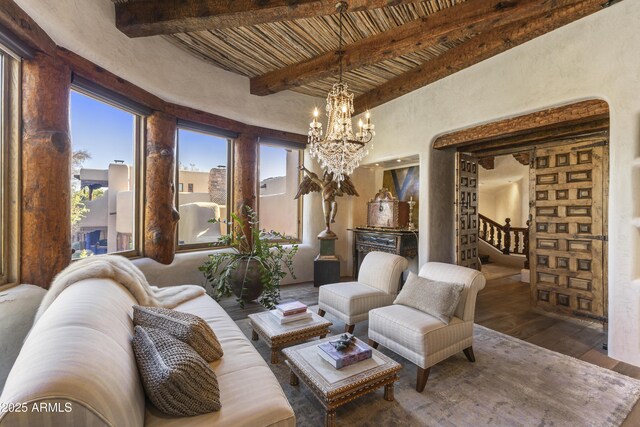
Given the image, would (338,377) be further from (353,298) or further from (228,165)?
(228,165)

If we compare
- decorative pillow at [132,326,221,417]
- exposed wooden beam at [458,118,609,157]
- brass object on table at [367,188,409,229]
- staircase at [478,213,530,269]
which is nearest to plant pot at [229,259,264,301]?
brass object on table at [367,188,409,229]

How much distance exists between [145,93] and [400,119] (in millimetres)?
3543

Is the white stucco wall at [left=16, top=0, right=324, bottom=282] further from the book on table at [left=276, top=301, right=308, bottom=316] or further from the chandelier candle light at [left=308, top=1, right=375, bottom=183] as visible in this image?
the book on table at [left=276, top=301, right=308, bottom=316]

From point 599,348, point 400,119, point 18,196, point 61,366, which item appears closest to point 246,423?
point 61,366

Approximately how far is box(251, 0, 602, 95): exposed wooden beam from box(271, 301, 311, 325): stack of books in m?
2.87

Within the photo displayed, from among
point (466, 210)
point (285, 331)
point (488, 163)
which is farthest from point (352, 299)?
point (488, 163)

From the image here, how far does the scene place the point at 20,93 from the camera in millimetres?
2307

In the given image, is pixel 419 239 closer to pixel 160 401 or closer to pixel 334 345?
pixel 334 345

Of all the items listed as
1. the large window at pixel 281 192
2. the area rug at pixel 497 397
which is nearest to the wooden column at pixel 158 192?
the large window at pixel 281 192

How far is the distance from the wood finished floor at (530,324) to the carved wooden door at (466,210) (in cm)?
65

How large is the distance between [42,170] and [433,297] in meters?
3.40

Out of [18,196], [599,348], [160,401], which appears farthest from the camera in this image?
[599,348]

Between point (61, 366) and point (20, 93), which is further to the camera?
point (20, 93)

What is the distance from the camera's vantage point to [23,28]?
209cm
